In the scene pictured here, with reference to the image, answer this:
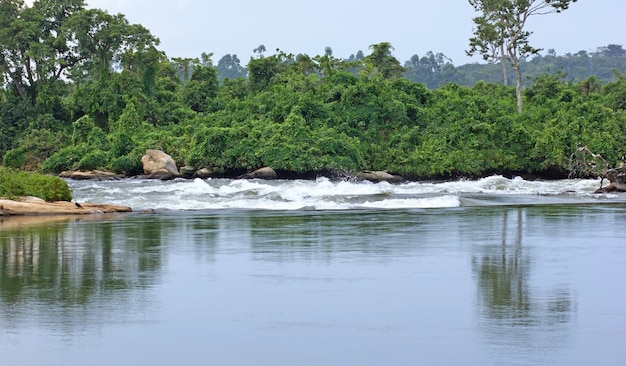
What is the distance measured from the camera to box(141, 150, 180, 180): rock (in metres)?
36.8

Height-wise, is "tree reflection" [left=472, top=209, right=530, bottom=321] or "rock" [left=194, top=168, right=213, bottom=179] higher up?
"rock" [left=194, top=168, right=213, bottom=179]

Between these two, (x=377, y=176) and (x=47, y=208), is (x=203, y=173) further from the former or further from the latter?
(x=47, y=208)

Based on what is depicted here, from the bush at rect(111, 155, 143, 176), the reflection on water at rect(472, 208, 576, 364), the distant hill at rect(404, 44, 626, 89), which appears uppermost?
the distant hill at rect(404, 44, 626, 89)

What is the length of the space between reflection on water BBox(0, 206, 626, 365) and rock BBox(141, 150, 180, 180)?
20.7 metres

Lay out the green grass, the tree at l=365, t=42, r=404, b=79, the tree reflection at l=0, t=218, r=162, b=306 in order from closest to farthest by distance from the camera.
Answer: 1. the tree reflection at l=0, t=218, r=162, b=306
2. the green grass
3. the tree at l=365, t=42, r=404, b=79

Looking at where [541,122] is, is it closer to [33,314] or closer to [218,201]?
[218,201]

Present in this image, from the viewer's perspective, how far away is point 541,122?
147 ft

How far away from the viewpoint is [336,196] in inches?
993

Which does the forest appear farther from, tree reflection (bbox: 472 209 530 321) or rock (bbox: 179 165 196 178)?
tree reflection (bbox: 472 209 530 321)

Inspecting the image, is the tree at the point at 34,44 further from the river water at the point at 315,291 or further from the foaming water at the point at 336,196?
the river water at the point at 315,291

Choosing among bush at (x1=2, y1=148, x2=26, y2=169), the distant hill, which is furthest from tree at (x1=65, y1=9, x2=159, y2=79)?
the distant hill

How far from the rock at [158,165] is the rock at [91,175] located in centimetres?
136

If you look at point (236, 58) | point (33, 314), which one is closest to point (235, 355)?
point (33, 314)

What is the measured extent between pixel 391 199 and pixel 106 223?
375 inches
